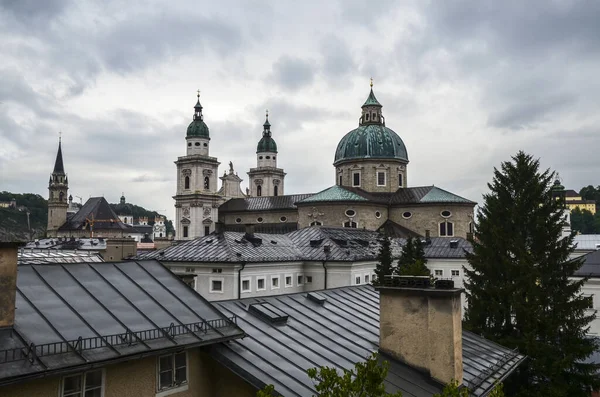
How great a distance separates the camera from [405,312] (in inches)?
425

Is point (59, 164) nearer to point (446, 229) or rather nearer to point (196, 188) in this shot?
point (196, 188)

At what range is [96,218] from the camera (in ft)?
386

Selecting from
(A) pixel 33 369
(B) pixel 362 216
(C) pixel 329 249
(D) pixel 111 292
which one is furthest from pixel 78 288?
(B) pixel 362 216

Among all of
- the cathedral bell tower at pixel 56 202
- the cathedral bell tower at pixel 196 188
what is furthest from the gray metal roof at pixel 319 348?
the cathedral bell tower at pixel 56 202

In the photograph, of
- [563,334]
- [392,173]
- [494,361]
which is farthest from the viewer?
[392,173]

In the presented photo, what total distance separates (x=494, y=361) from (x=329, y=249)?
26.9 m

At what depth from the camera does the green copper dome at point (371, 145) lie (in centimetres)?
7012

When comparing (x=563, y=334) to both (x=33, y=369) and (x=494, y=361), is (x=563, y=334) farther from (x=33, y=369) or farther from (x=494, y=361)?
(x=33, y=369)

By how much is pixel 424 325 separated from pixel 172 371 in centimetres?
493

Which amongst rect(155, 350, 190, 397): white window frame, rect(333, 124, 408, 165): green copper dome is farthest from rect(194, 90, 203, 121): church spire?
rect(155, 350, 190, 397): white window frame

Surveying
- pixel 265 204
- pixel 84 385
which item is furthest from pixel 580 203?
pixel 84 385

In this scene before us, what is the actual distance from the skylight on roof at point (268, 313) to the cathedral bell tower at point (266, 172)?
276 ft

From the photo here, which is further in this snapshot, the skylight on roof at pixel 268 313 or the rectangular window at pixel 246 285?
the rectangular window at pixel 246 285

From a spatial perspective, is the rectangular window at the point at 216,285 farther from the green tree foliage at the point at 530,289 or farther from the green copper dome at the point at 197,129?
the green copper dome at the point at 197,129
